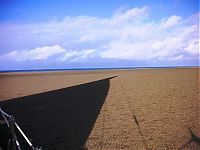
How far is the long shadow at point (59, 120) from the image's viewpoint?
1108cm

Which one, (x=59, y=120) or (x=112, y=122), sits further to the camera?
(x=59, y=120)

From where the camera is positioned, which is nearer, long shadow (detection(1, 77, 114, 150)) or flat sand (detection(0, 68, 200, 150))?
flat sand (detection(0, 68, 200, 150))

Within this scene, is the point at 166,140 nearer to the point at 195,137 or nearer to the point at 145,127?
the point at 195,137

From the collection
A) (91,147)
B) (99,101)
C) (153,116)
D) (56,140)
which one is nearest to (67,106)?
(99,101)

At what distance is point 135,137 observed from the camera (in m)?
11.3

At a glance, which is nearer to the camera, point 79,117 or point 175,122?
point 175,122

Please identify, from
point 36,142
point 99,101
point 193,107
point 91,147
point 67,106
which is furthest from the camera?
point 99,101

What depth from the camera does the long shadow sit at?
1108 centimetres

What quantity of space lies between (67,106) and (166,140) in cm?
876

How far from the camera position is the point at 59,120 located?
1454 centimetres

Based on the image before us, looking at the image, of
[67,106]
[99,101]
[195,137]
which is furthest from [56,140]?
[99,101]

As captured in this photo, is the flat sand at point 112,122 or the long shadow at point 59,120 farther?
the long shadow at point 59,120

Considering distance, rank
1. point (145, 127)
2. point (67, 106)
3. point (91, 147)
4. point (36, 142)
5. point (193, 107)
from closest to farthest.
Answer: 1. point (91, 147)
2. point (36, 142)
3. point (145, 127)
4. point (193, 107)
5. point (67, 106)

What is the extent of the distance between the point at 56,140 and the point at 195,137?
513cm
